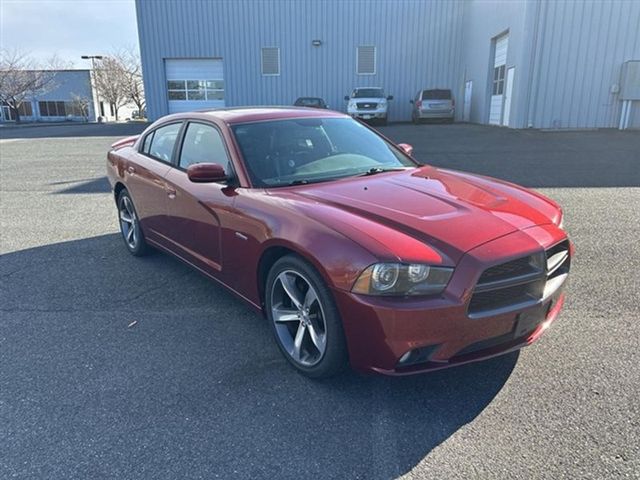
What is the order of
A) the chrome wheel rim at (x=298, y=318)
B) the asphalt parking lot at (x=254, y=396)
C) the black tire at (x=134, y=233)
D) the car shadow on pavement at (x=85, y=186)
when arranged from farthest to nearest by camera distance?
1. the car shadow on pavement at (x=85, y=186)
2. the black tire at (x=134, y=233)
3. the chrome wheel rim at (x=298, y=318)
4. the asphalt parking lot at (x=254, y=396)

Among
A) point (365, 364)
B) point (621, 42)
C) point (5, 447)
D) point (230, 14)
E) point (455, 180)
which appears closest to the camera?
point (5, 447)

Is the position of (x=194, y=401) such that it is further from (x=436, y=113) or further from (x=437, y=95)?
(x=437, y=95)

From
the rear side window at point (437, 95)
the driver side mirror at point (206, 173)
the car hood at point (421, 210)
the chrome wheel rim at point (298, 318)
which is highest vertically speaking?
the rear side window at point (437, 95)

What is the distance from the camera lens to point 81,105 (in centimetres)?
5259

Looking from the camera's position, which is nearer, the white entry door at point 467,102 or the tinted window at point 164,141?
the tinted window at point 164,141

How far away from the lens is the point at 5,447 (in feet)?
7.86

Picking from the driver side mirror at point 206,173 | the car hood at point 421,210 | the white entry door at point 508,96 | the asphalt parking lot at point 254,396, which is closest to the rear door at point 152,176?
the asphalt parking lot at point 254,396

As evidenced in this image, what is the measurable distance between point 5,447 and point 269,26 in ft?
94.5

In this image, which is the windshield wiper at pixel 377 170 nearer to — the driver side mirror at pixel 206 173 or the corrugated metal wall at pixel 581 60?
the driver side mirror at pixel 206 173

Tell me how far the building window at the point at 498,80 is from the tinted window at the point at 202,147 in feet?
62.4

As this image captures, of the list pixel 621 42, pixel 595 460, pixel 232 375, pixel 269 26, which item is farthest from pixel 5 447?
pixel 269 26

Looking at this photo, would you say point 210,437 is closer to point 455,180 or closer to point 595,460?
point 595,460

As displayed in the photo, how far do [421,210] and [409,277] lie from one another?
60 centimetres

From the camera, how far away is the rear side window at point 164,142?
14.6 feet
